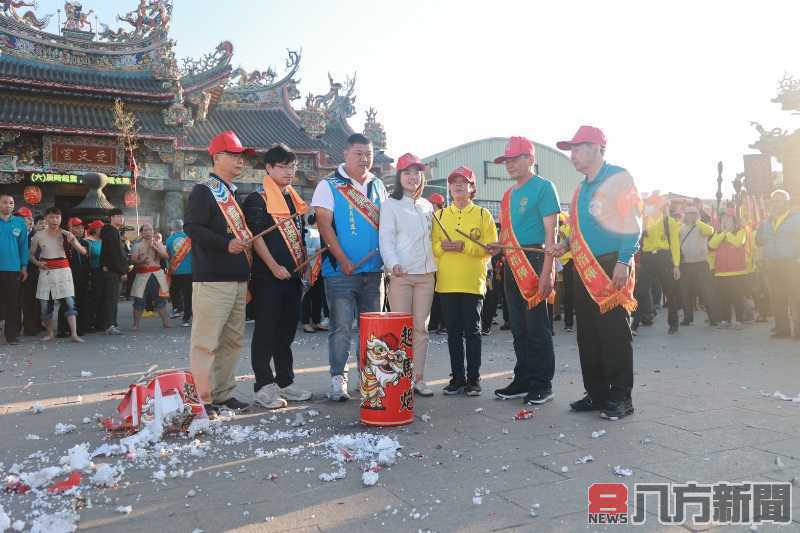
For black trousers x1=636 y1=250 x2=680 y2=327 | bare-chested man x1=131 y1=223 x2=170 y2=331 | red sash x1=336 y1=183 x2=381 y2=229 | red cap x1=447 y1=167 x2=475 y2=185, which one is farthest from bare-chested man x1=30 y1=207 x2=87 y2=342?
black trousers x1=636 y1=250 x2=680 y2=327

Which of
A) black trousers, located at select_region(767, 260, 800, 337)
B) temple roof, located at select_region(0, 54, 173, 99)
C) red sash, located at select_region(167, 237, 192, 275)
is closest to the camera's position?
black trousers, located at select_region(767, 260, 800, 337)

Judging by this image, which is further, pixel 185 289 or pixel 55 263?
pixel 185 289

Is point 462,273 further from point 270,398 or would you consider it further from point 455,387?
point 270,398

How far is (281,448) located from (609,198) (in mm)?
2873

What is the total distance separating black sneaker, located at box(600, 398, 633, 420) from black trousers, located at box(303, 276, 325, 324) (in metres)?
7.30

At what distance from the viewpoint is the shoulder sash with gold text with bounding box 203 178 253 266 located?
515 centimetres

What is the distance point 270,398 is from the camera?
5.35 meters

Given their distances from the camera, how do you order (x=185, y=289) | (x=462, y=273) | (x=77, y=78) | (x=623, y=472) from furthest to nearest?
(x=77, y=78) < (x=185, y=289) < (x=462, y=273) < (x=623, y=472)

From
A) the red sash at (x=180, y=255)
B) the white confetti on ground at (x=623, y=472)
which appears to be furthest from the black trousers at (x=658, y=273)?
the red sash at (x=180, y=255)

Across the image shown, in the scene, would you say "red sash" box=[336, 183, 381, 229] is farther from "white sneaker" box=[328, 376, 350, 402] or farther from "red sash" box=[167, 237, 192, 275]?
"red sash" box=[167, 237, 192, 275]

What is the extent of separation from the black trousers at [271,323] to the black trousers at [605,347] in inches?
91.4

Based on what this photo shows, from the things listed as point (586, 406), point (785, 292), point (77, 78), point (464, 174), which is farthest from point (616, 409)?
point (77, 78)

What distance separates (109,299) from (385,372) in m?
8.28

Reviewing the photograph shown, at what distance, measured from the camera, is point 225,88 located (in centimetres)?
2948
